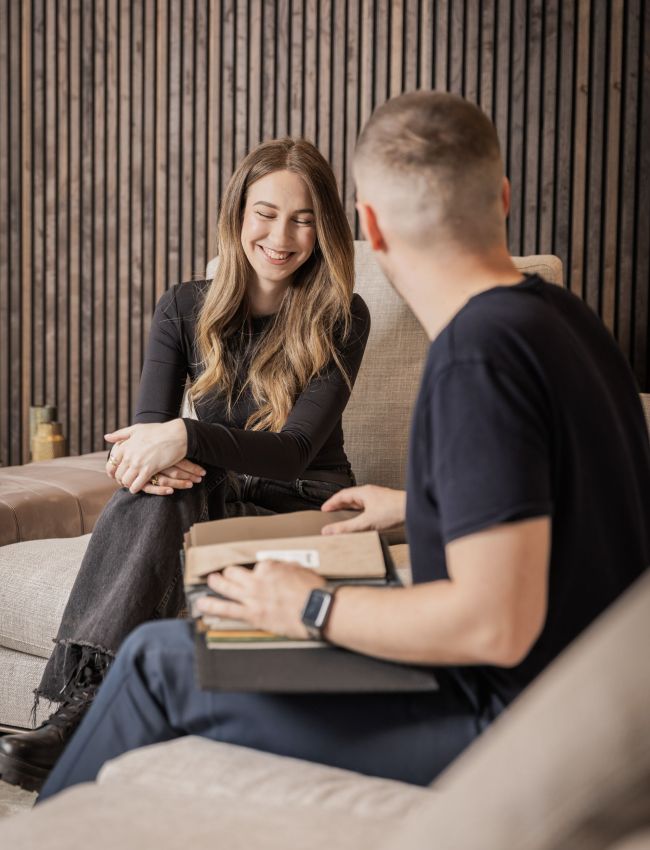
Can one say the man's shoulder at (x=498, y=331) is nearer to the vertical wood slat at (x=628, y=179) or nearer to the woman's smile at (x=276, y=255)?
the woman's smile at (x=276, y=255)

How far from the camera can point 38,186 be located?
4.68 m

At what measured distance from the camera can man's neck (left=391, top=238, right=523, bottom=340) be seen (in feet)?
4.03

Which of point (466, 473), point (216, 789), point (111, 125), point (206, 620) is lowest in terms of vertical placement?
point (216, 789)

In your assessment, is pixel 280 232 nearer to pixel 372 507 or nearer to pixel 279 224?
pixel 279 224

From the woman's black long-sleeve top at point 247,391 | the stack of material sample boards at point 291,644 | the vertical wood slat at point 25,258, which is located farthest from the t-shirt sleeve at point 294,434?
the vertical wood slat at point 25,258

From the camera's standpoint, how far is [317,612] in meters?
1.16

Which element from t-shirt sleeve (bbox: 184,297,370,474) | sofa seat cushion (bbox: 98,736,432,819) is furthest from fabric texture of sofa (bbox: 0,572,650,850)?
t-shirt sleeve (bbox: 184,297,370,474)

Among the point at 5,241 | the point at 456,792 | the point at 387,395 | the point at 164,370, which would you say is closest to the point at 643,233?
the point at 387,395

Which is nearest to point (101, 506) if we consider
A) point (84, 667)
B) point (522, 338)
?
point (84, 667)

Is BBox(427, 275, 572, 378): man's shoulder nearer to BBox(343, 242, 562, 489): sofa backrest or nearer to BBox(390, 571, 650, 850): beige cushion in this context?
BBox(390, 571, 650, 850): beige cushion

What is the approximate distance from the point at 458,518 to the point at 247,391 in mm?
1558

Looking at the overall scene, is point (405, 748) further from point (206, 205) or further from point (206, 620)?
point (206, 205)

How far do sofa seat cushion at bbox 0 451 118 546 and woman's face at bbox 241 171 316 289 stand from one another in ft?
2.79

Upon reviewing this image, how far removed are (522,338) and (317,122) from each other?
3.41 m
